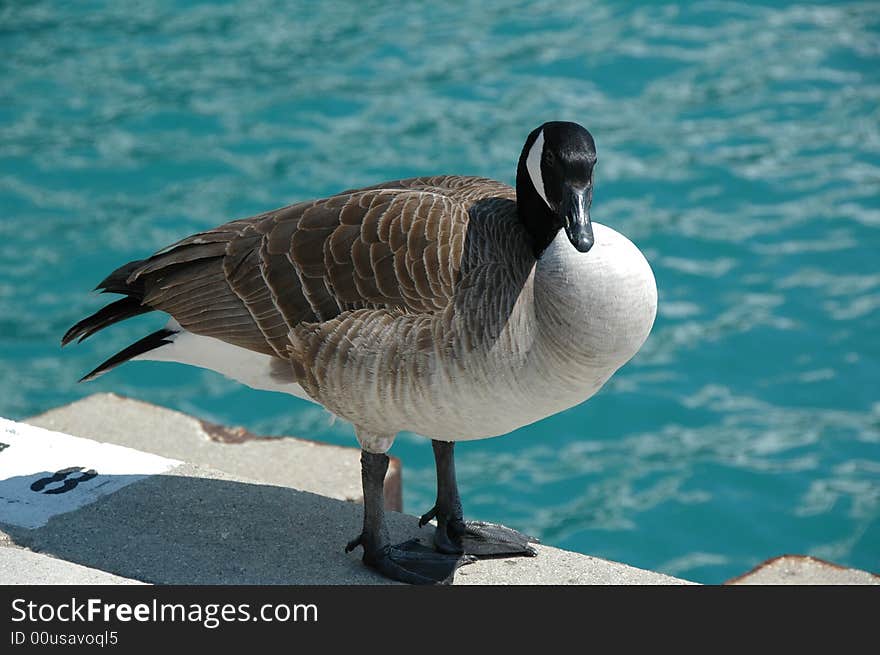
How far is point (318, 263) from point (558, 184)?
2.84 ft

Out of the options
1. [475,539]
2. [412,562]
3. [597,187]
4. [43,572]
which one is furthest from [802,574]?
[597,187]

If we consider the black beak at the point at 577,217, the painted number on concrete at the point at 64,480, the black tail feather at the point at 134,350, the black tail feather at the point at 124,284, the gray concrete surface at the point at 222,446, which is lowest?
the painted number on concrete at the point at 64,480

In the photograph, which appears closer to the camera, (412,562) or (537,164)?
(537,164)

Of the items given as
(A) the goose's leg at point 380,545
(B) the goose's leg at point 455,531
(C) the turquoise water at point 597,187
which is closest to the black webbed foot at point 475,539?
(B) the goose's leg at point 455,531

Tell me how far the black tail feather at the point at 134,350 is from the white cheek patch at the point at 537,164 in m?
1.45

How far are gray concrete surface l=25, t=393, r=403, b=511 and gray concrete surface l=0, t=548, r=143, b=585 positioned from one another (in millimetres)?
1284

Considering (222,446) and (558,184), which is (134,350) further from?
(558,184)

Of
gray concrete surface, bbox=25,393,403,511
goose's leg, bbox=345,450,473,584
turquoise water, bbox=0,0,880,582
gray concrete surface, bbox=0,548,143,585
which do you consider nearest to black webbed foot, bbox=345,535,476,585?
goose's leg, bbox=345,450,473,584

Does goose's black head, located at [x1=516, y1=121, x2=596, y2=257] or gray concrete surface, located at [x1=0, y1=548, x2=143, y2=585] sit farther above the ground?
goose's black head, located at [x1=516, y1=121, x2=596, y2=257]

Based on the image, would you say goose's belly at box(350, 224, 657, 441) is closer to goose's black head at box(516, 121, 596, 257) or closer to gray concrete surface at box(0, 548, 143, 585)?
goose's black head at box(516, 121, 596, 257)

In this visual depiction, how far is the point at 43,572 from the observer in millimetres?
3637

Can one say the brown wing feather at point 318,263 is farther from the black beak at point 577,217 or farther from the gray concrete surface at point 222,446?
the gray concrete surface at point 222,446

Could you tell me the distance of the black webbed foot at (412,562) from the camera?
13.4 feet

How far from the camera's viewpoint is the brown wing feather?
3.79 meters
